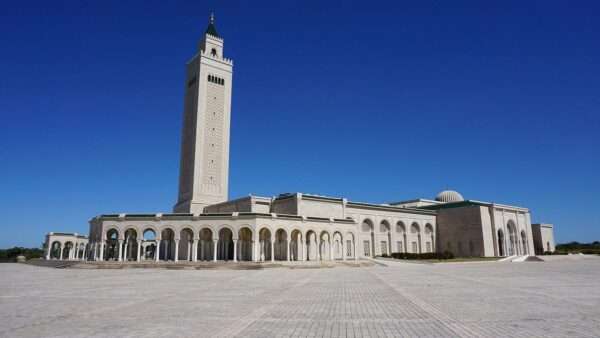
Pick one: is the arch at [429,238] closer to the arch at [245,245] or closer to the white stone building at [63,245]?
the arch at [245,245]

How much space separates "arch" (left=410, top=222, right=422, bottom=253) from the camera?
60.5 m

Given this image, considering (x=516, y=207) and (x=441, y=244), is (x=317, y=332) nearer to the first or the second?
(x=441, y=244)

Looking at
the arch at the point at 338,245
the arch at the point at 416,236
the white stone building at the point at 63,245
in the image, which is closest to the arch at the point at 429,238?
the arch at the point at 416,236

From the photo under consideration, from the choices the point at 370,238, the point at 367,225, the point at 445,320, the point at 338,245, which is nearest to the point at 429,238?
the point at 370,238

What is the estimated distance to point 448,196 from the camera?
74312 millimetres

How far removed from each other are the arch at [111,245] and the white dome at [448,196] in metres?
55.9

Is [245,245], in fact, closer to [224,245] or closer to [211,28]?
[224,245]

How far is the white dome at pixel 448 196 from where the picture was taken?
74.0 meters

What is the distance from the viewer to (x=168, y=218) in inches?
1454

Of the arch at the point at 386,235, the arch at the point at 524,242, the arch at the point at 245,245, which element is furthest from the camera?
the arch at the point at 524,242

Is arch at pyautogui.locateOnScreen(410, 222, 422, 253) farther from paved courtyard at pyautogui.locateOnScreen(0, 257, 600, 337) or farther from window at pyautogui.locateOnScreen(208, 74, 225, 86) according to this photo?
paved courtyard at pyautogui.locateOnScreen(0, 257, 600, 337)

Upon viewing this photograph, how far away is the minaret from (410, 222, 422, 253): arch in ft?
95.2

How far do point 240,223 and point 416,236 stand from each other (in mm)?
34512

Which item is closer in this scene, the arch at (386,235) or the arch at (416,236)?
the arch at (386,235)
